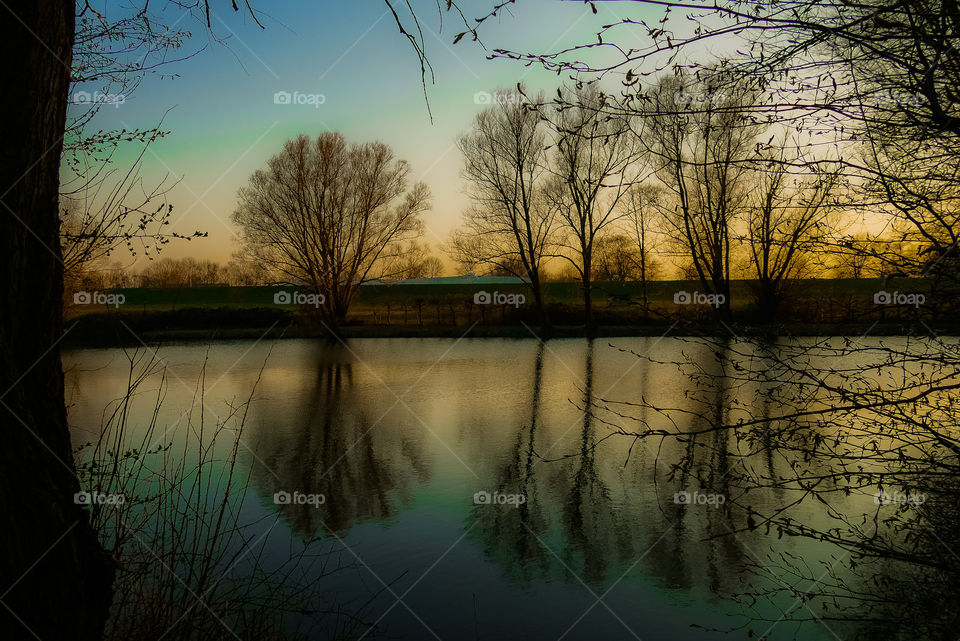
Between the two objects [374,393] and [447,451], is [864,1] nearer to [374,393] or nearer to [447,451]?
[447,451]

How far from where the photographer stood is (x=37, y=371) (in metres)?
2.54

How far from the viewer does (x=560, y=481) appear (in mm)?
7305

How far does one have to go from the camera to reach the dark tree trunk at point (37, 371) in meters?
2.31

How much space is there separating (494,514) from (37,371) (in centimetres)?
443

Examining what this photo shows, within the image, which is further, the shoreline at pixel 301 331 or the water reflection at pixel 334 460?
the shoreline at pixel 301 331

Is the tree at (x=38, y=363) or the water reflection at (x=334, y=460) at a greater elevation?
the tree at (x=38, y=363)

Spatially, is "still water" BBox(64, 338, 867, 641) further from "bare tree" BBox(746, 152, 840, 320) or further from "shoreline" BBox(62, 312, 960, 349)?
"shoreline" BBox(62, 312, 960, 349)

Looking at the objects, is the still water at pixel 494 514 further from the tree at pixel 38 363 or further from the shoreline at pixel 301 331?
the shoreline at pixel 301 331

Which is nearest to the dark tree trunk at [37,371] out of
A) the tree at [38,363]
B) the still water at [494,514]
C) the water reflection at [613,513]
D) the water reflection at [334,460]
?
the tree at [38,363]

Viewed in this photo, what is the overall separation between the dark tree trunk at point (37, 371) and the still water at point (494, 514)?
150 cm

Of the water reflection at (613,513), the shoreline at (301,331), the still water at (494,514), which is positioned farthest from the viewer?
the shoreline at (301,331)

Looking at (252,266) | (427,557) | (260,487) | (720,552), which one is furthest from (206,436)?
(252,266)

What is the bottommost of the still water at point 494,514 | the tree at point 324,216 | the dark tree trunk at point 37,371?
the still water at point 494,514

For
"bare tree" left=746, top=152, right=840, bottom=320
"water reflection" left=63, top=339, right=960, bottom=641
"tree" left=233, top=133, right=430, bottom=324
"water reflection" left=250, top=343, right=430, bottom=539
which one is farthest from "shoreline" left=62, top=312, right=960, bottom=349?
"bare tree" left=746, top=152, right=840, bottom=320
